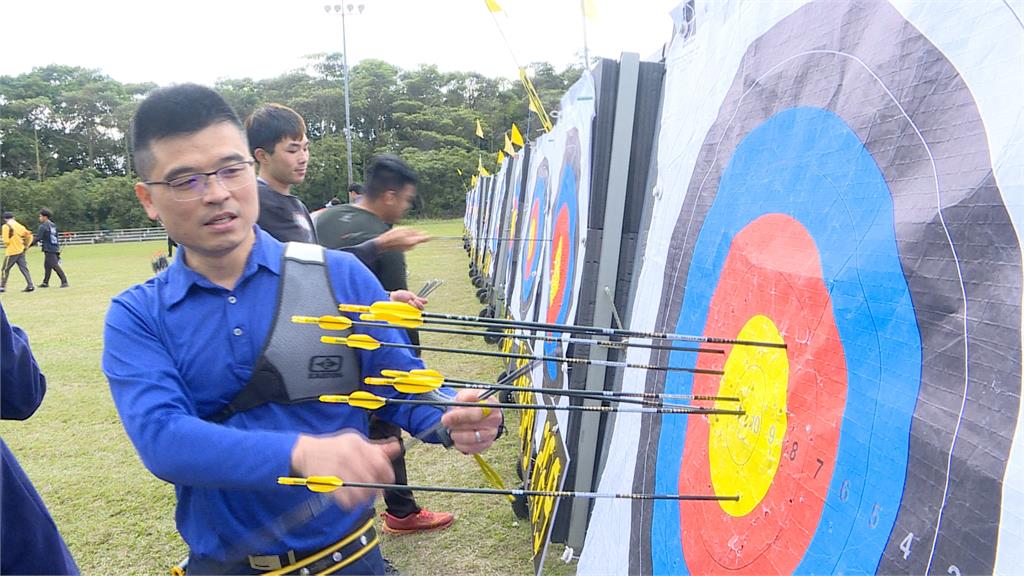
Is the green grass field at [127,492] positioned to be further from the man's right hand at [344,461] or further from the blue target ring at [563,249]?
the man's right hand at [344,461]

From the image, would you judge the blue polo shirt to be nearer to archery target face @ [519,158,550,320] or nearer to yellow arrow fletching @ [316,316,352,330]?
yellow arrow fletching @ [316,316,352,330]

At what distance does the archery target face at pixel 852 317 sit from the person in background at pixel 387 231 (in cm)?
165

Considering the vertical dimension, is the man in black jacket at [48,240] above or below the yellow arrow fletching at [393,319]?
below

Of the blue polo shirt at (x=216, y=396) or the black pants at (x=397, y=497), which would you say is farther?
the black pants at (x=397, y=497)

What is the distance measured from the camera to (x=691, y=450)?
1.09 meters

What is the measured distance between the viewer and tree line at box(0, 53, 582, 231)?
2986 cm

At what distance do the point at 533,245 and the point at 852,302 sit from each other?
10.5ft

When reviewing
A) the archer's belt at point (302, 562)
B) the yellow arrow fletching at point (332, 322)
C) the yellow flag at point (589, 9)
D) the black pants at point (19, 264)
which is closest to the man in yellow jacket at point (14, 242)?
the black pants at point (19, 264)

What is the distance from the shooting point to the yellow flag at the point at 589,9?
1959 millimetres

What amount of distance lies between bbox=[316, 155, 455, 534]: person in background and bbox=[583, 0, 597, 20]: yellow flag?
1000 millimetres

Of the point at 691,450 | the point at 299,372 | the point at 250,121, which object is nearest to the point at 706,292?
the point at 691,450

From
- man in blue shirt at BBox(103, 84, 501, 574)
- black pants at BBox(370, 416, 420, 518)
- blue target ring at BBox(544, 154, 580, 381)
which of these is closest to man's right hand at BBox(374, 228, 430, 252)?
blue target ring at BBox(544, 154, 580, 381)

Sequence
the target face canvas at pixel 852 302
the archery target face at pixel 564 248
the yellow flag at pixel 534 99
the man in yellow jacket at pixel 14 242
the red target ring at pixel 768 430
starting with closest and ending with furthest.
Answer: the target face canvas at pixel 852 302 < the red target ring at pixel 768 430 < the archery target face at pixel 564 248 < the yellow flag at pixel 534 99 < the man in yellow jacket at pixel 14 242

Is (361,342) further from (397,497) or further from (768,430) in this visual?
(397,497)
